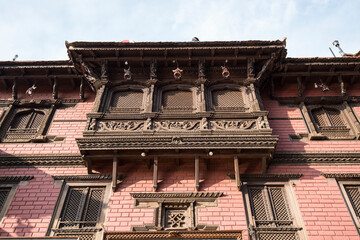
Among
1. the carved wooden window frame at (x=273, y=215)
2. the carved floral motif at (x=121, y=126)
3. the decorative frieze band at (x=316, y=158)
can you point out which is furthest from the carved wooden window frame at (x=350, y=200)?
the carved floral motif at (x=121, y=126)

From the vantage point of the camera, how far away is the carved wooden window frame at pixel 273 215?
26.2 feet

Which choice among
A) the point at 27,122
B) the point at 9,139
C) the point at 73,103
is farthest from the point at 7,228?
the point at 73,103

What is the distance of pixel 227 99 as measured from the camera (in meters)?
11.1

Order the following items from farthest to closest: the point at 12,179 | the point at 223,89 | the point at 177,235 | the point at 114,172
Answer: the point at 223,89, the point at 12,179, the point at 114,172, the point at 177,235

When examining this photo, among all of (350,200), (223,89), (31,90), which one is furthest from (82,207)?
(350,200)

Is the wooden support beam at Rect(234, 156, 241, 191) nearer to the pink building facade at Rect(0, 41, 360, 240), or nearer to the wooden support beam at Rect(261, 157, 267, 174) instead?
the pink building facade at Rect(0, 41, 360, 240)

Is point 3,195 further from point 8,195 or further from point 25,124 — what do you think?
point 25,124

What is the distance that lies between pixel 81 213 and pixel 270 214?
4.80 m

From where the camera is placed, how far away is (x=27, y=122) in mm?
11375

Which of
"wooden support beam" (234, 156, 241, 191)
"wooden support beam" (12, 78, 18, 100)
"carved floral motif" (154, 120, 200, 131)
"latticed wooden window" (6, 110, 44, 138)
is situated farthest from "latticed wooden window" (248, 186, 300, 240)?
"wooden support beam" (12, 78, 18, 100)

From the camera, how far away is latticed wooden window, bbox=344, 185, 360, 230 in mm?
8364

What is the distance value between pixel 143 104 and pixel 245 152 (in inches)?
146

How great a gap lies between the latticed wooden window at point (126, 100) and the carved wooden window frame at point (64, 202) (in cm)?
259

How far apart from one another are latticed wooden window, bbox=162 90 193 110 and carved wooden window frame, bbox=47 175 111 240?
10.6 ft
